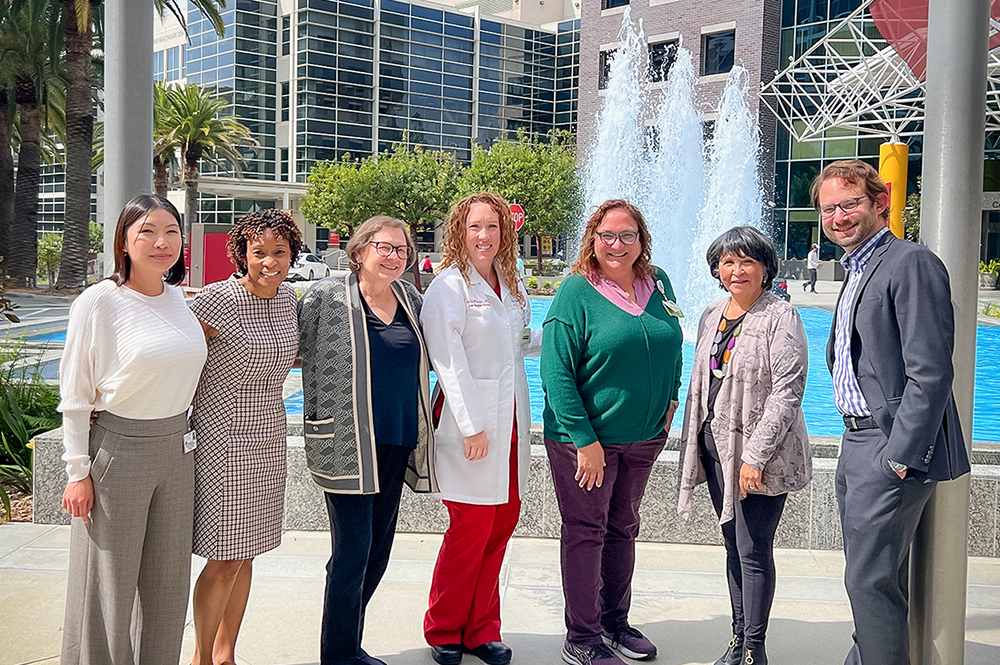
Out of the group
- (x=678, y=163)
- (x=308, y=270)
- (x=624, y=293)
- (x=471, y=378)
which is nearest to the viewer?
(x=471, y=378)

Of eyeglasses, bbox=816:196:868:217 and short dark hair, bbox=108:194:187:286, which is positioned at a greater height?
eyeglasses, bbox=816:196:868:217

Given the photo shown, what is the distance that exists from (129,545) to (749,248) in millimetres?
2851

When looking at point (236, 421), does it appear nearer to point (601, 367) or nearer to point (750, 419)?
point (601, 367)

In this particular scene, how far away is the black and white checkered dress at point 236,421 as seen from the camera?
3.72m

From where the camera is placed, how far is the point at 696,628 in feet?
15.3

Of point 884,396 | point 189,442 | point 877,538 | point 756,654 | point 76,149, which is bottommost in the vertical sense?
point 756,654

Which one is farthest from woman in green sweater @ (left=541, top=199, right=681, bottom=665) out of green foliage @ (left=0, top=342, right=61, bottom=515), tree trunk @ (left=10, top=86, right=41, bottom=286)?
tree trunk @ (left=10, top=86, right=41, bottom=286)

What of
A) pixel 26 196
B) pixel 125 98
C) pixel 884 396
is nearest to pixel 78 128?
pixel 26 196

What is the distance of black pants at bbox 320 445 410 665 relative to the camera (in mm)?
3938

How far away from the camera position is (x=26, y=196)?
3191 centimetres

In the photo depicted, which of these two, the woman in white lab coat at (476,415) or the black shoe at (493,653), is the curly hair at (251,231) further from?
the black shoe at (493,653)

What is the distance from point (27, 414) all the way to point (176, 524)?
449 cm

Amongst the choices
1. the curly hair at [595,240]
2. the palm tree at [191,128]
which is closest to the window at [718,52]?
the palm tree at [191,128]

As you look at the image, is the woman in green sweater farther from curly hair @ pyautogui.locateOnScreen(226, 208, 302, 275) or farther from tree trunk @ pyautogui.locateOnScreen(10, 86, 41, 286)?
tree trunk @ pyautogui.locateOnScreen(10, 86, 41, 286)
